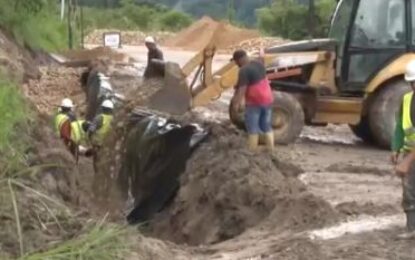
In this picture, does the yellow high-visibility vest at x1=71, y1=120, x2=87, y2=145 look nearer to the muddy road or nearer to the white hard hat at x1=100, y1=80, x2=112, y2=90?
the muddy road

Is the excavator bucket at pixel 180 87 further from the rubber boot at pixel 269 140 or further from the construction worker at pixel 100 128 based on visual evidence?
the rubber boot at pixel 269 140

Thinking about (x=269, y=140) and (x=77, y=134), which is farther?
(x=77, y=134)

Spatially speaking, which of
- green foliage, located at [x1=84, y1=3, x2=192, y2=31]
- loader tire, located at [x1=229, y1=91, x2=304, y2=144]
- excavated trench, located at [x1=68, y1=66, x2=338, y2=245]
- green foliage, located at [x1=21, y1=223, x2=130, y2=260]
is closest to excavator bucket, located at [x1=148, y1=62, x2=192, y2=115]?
excavated trench, located at [x1=68, y1=66, x2=338, y2=245]

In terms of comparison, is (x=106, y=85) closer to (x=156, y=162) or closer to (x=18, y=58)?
(x=18, y=58)

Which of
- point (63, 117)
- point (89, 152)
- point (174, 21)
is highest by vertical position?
point (63, 117)

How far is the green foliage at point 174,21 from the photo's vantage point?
2904 inches

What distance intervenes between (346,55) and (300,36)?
39.1 metres

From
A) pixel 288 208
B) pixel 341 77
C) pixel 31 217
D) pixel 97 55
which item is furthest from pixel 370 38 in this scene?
pixel 97 55

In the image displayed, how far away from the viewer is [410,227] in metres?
11.0

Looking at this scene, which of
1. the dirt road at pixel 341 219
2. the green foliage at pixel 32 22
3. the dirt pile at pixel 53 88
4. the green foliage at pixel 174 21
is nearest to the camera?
the dirt road at pixel 341 219

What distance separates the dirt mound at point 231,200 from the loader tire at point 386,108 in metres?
2.54

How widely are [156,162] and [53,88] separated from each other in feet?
38.2

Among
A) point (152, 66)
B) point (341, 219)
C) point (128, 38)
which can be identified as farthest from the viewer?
point (128, 38)

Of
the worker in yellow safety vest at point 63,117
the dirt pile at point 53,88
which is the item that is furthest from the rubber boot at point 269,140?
the dirt pile at point 53,88
